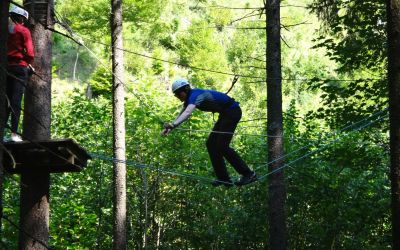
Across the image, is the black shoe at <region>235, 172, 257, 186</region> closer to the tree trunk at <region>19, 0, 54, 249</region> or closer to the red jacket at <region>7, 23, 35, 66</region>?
the tree trunk at <region>19, 0, 54, 249</region>

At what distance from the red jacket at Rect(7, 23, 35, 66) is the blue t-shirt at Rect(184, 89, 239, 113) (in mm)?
1820

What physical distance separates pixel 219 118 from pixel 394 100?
7.32ft

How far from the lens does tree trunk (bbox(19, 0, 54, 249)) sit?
6695mm

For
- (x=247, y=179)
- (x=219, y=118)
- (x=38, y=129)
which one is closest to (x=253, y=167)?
(x=247, y=179)

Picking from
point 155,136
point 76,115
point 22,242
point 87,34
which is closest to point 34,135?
point 22,242

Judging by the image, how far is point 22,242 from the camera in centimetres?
657

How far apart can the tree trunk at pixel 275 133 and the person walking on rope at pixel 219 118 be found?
1.79m

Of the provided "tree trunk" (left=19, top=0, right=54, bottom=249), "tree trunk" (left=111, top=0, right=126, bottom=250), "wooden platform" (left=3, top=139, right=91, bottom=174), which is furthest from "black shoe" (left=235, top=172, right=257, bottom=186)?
"tree trunk" (left=111, top=0, right=126, bottom=250)

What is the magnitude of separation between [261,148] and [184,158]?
2.03 meters

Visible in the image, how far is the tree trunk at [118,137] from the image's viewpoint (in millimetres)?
11574

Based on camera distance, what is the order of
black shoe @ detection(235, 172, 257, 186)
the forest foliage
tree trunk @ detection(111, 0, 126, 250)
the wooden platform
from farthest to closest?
tree trunk @ detection(111, 0, 126, 250) → the forest foliage → black shoe @ detection(235, 172, 257, 186) → the wooden platform

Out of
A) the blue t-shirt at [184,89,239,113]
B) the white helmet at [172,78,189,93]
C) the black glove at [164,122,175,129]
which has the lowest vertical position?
the black glove at [164,122,175,129]

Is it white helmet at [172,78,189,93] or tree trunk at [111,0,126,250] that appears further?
tree trunk at [111,0,126,250]

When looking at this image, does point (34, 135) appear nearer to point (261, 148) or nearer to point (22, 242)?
point (22, 242)
